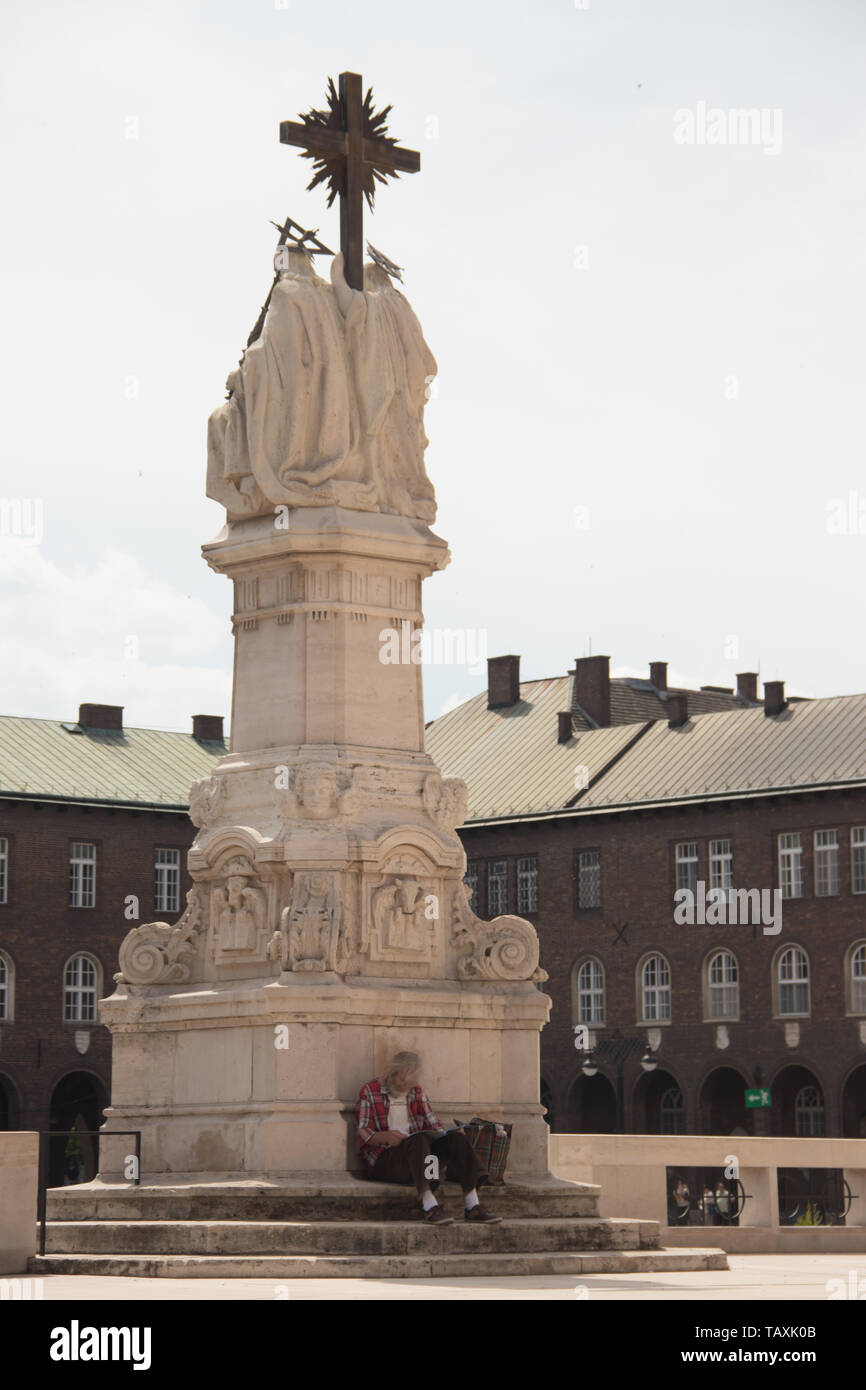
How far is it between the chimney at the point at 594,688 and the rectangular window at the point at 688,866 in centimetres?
957

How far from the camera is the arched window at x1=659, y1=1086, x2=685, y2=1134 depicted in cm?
7444

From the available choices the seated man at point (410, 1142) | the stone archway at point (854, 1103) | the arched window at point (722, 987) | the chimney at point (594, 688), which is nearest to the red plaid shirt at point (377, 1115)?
the seated man at point (410, 1142)

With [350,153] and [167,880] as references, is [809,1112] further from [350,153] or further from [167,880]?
[350,153]

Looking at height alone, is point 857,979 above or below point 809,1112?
above

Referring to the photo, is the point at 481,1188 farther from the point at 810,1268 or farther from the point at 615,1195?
the point at 615,1195

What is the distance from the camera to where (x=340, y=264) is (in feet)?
88.5

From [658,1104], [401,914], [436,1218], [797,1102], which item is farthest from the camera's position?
[658,1104]

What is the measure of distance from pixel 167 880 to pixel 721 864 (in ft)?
52.5

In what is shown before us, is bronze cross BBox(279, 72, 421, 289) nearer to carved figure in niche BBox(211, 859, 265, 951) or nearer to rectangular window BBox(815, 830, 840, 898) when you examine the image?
carved figure in niche BBox(211, 859, 265, 951)

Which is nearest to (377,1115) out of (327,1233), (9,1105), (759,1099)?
(327,1233)

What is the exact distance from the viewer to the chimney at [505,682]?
85.6 meters

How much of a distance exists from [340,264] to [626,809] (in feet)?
161

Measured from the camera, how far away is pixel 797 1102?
7194cm

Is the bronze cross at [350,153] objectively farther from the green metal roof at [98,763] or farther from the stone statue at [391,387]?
the green metal roof at [98,763]
